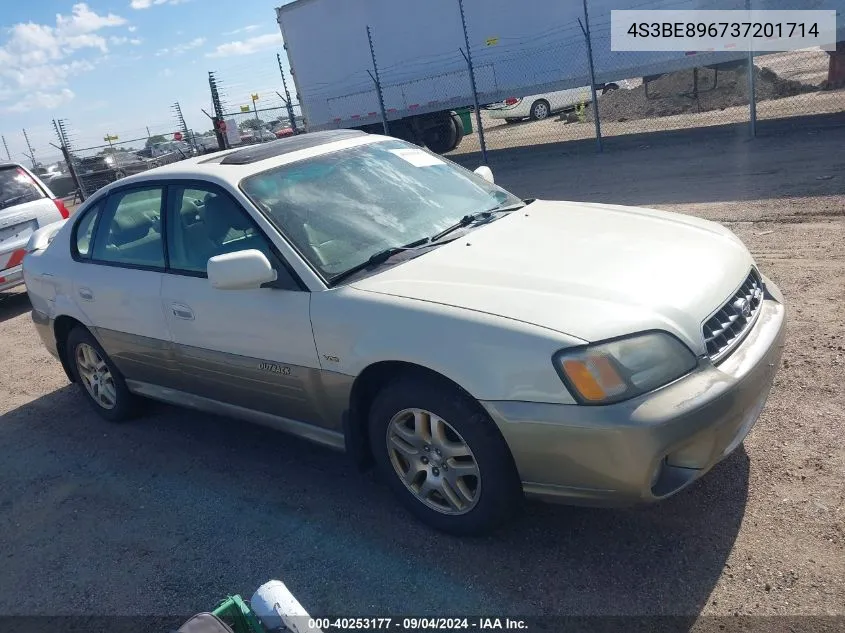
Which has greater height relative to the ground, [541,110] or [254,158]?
[254,158]

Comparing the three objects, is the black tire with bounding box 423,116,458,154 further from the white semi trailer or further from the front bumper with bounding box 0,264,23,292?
the front bumper with bounding box 0,264,23,292

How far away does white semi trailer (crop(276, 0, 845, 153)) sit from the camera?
43.0ft

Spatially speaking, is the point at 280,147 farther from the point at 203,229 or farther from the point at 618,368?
the point at 618,368

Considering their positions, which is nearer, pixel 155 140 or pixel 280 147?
pixel 280 147

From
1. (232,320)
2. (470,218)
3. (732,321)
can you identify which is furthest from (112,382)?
(732,321)

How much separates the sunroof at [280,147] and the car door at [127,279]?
1.59 ft

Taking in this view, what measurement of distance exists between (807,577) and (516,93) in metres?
13.5

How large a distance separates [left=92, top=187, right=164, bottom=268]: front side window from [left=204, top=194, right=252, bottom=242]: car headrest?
0.43 m

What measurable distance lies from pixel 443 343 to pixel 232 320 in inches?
51.4

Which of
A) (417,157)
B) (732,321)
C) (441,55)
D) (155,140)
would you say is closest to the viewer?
(732,321)

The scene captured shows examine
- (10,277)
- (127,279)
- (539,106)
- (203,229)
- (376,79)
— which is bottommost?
(539,106)

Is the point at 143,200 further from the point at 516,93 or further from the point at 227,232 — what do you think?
the point at 516,93

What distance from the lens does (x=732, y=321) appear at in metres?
2.92

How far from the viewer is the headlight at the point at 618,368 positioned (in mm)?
2529
